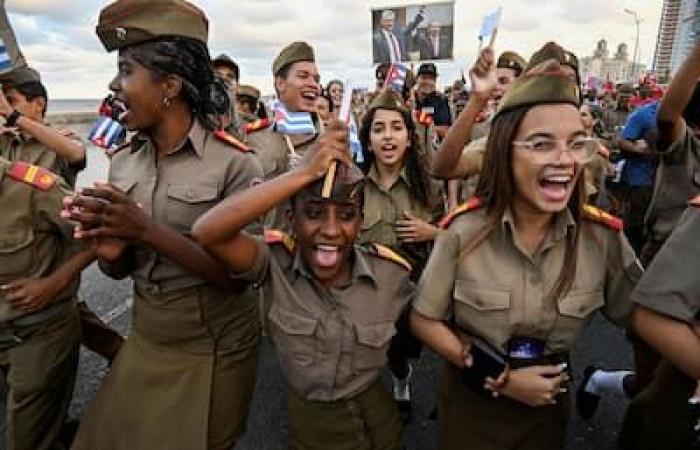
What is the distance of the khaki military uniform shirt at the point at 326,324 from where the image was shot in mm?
2014

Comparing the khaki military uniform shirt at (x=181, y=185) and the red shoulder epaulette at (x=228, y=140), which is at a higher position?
the red shoulder epaulette at (x=228, y=140)

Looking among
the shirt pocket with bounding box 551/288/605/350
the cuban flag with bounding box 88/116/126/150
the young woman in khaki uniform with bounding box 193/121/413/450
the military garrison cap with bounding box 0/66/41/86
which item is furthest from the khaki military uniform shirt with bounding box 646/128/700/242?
the military garrison cap with bounding box 0/66/41/86

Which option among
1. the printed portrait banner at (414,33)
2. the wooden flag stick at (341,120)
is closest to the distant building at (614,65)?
the printed portrait banner at (414,33)

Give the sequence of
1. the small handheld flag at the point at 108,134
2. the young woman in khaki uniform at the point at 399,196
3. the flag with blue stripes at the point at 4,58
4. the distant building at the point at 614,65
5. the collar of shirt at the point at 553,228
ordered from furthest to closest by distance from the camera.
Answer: the distant building at the point at 614,65 < the small handheld flag at the point at 108,134 < the young woman in khaki uniform at the point at 399,196 < the flag with blue stripes at the point at 4,58 < the collar of shirt at the point at 553,228

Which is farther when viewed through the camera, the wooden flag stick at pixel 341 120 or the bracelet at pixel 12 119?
the bracelet at pixel 12 119

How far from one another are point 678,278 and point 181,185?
152 cm

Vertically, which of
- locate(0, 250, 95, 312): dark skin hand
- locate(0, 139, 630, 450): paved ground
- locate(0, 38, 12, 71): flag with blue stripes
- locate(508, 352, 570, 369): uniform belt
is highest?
locate(0, 38, 12, 71): flag with blue stripes

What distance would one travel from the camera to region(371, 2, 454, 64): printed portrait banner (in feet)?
18.0

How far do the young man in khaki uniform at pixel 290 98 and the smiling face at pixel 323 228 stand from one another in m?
1.75

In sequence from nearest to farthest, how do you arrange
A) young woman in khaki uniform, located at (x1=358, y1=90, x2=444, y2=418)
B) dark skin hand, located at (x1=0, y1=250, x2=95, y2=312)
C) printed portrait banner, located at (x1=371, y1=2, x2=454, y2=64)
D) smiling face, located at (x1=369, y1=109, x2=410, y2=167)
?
1. dark skin hand, located at (x1=0, y1=250, x2=95, y2=312)
2. young woman in khaki uniform, located at (x1=358, y1=90, x2=444, y2=418)
3. smiling face, located at (x1=369, y1=109, x2=410, y2=167)
4. printed portrait banner, located at (x1=371, y1=2, x2=454, y2=64)

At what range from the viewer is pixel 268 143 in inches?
154

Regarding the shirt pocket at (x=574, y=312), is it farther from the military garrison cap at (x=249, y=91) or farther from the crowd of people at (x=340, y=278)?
the military garrison cap at (x=249, y=91)

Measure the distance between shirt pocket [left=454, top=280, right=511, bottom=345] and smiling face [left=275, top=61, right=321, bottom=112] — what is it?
224cm

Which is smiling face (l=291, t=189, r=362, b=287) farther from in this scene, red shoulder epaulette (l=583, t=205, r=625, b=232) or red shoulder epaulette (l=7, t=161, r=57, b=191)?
red shoulder epaulette (l=7, t=161, r=57, b=191)
